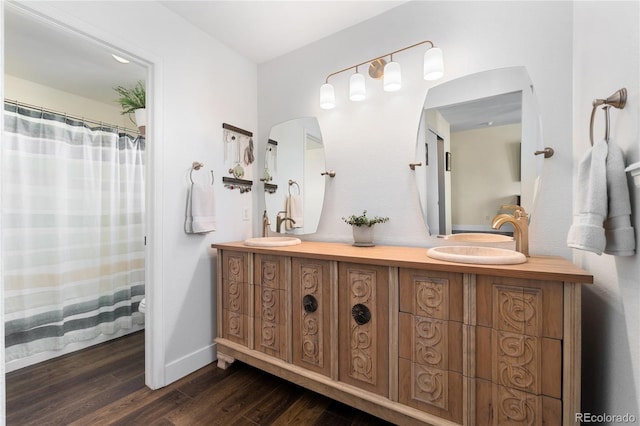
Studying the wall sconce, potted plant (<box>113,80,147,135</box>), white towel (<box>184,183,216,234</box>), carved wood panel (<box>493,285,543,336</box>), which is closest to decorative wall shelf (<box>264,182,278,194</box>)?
white towel (<box>184,183,216,234</box>)

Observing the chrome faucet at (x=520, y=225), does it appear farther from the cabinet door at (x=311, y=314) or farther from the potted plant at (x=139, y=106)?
the potted plant at (x=139, y=106)

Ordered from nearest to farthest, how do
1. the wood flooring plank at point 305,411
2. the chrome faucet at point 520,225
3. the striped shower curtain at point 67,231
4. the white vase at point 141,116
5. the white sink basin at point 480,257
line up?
the white sink basin at point 480,257 → the chrome faucet at point 520,225 → the wood flooring plank at point 305,411 → the striped shower curtain at point 67,231 → the white vase at point 141,116

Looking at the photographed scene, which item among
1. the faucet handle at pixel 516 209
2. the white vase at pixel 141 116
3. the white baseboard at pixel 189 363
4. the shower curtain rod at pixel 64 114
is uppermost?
the shower curtain rod at pixel 64 114

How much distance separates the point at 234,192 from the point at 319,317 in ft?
4.16

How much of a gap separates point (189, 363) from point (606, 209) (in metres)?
2.35

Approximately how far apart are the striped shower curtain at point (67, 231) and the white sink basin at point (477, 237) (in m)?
2.74

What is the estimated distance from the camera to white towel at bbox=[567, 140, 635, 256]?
0.83m

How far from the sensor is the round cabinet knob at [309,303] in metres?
1.62

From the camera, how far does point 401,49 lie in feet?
5.91

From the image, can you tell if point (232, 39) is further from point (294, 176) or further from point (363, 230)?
point (363, 230)

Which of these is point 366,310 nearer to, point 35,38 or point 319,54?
point 319,54

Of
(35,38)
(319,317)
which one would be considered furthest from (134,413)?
(35,38)

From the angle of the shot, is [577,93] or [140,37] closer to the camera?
[577,93]

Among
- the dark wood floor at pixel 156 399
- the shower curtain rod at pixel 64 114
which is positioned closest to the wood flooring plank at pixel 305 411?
the dark wood floor at pixel 156 399
